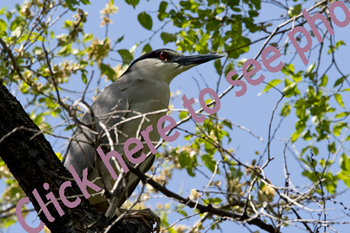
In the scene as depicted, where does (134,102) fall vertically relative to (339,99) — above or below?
below

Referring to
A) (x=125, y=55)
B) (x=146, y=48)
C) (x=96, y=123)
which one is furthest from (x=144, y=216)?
(x=146, y=48)

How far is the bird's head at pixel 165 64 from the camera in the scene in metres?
3.59

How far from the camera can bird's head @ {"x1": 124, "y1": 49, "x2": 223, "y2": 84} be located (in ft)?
11.8

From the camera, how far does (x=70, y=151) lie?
3.22m

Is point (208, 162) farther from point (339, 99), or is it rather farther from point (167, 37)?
point (339, 99)

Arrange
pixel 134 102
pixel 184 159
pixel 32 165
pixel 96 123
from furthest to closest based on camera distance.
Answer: pixel 184 159 < pixel 134 102 < pixel 96 123 < pixel 32 165

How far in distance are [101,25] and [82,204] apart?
3073 millimetres

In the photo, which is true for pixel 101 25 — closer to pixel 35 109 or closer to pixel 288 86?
pixel 35 109

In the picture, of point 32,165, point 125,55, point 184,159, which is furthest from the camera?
point 184,159

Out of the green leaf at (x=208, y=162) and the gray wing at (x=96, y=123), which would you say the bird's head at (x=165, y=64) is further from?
the green leaf at (x=208, y=162)

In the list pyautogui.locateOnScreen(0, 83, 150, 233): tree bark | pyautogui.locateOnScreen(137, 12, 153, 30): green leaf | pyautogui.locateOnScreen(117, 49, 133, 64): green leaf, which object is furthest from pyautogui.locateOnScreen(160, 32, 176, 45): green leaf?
pyautogui.locateOnScreen(0, 83, 150, 233): tree bark

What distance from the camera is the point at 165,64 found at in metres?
3.68

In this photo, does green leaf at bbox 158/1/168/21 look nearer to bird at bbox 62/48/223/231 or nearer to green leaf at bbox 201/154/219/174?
bird at bbox 62/48/223/231

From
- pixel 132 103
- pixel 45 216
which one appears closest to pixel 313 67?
pixel 132 103
